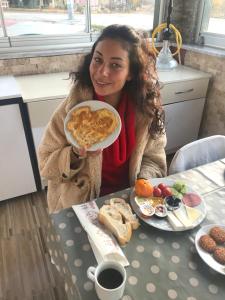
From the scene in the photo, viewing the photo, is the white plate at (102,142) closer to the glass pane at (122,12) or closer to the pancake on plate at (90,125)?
the pancake on plate at (90,125)

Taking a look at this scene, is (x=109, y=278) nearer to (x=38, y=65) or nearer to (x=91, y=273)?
(x=91, y=273)

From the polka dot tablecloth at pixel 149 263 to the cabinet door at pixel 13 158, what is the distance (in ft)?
3.37

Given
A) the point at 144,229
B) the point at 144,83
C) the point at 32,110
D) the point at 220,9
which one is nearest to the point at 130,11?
the point at 220,9

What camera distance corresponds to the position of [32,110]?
1696 millimetres

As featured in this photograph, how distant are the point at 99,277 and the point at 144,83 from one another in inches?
33.6

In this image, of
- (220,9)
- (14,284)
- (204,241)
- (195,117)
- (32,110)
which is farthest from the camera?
(195,117)

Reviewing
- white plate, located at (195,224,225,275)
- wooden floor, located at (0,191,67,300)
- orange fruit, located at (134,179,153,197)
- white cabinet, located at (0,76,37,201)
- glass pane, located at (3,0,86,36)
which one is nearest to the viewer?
white plate, located at (195,224,225,275)

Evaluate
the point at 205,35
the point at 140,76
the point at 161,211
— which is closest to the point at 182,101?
the point at 205,35

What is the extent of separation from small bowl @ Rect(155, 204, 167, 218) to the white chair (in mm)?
362

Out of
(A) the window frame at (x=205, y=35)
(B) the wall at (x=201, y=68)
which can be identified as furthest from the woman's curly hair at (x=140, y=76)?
(A) the window frame at (x=205, y=35)

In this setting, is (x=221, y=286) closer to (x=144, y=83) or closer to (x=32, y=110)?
(x=144, y=83)

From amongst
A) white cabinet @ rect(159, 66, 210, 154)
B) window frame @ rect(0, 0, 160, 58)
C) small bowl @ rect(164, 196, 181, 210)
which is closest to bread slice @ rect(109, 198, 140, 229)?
small bowl @ rect(164, 196, 181, 210)

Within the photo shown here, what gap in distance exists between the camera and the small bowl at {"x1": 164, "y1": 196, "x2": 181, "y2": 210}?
0.90 meters

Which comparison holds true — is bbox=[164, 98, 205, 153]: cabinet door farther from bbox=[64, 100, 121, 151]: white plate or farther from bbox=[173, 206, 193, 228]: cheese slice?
bbox=[173, 206, 193, 228]: cheese slice
